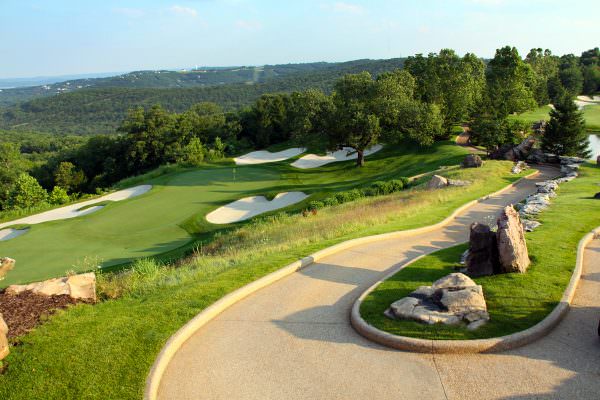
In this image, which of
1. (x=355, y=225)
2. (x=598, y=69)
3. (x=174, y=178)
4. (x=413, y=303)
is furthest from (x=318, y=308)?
(x=598, y=69)

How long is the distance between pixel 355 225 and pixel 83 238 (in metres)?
15.6

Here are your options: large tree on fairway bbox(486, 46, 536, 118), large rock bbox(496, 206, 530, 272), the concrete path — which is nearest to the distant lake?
large tree on fairway bbox(486, 46, 536, 118)

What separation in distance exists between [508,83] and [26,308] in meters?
53.5

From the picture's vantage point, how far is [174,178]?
138 ft

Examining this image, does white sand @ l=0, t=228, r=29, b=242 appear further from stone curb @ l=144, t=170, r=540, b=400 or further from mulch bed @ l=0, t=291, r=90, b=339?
stone curb @ l=144, t=170, r=540, b=400

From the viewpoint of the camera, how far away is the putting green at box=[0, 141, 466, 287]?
67.6 feet

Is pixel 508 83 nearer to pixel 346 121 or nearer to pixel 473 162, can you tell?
pixel 346 121

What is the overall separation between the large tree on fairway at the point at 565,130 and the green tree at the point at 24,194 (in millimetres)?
55970

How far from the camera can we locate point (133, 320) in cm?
934

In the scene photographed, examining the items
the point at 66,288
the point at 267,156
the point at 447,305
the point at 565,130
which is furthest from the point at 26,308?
the point at 267,156

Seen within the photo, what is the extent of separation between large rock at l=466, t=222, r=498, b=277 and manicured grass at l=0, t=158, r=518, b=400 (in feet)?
15.9

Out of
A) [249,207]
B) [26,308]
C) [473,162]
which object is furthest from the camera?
[249,207]

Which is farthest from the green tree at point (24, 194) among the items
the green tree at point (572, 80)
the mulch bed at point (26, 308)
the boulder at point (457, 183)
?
the green tree at point (572, 80)

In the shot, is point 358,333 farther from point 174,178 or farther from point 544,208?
point 174,178
